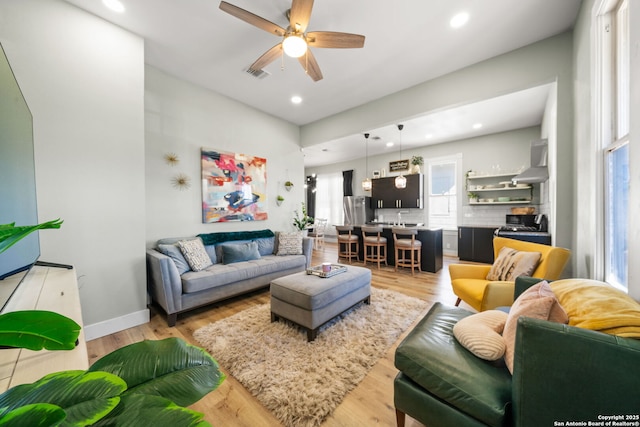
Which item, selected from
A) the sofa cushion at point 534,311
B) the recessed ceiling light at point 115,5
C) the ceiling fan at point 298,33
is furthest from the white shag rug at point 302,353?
the recessed ceiling light at point 115,5

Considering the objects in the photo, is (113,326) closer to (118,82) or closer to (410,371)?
(118,82)

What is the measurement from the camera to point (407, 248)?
172 inches

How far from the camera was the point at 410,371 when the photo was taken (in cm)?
121

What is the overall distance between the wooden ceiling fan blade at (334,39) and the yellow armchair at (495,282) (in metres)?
2.55

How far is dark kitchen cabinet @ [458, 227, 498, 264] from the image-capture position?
5.04m

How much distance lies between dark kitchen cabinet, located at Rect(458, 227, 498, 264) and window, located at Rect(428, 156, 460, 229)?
691 mm

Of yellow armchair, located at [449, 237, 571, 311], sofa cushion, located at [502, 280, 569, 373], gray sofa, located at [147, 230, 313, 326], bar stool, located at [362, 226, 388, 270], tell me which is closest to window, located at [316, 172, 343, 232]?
bar stool, located at [362, 226, 388, 270]

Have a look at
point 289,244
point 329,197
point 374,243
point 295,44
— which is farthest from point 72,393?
point 329,197

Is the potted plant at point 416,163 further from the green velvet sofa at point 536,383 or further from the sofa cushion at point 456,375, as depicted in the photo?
the green velvet sofa at point 536,383

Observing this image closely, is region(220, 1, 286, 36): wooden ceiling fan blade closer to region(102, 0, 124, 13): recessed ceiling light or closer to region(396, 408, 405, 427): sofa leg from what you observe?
region(102, 0, 124, 13): recessed ceiling light

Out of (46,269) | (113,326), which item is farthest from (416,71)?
(113,326)

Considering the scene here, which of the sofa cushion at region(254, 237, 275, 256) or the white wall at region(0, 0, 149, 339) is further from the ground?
the white wall at region(0, 0, 149, 339)

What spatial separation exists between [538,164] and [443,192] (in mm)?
2526

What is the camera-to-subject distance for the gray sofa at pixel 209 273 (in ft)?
8.24
